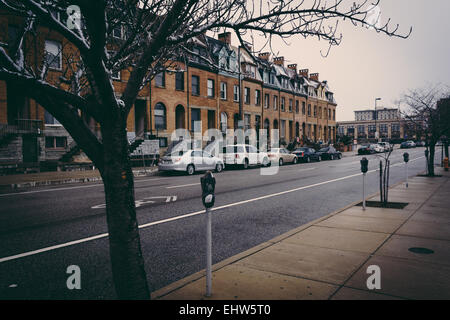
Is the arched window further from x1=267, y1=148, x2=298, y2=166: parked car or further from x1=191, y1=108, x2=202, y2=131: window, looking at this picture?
x1=267, y1=148, x2=298, y2=166: parked car

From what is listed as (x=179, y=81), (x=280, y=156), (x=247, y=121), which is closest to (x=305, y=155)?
(x=280, y=156)

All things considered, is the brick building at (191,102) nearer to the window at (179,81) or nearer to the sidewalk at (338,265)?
the window at (179,81)

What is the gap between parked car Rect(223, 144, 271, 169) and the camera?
968 inches

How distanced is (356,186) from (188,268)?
36.1 ft

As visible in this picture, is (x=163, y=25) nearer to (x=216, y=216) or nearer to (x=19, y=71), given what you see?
(x=19, y=71)

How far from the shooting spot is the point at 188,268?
15.6ft

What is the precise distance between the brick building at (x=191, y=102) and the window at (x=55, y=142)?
3cm

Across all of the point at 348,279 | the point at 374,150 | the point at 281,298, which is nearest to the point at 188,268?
the point at 281,298

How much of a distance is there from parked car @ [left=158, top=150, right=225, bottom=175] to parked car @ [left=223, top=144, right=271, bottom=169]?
2.37 meters

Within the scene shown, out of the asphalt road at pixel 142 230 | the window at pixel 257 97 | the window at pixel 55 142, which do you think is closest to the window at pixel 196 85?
the window at pixel 257 97

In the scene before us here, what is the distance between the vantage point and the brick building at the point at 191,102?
29.5 ft

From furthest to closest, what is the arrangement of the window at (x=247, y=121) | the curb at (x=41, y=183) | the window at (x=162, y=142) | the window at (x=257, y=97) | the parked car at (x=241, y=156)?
the window at (x=257, y=97), the window at (x=247, y=121), the window at (x=162, y=142), the parked car at (x=241, y=156), the curb at (x=41, y=183)

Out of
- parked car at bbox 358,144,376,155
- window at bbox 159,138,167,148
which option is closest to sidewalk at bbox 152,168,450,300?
window at bbox 159,138,167,148

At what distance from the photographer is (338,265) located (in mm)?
4531
